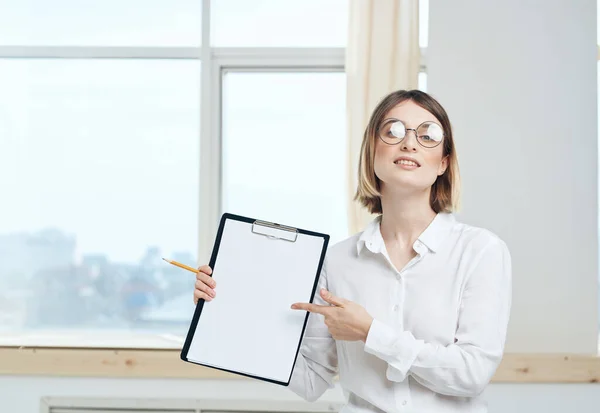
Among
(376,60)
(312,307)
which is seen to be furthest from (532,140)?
(312,307)

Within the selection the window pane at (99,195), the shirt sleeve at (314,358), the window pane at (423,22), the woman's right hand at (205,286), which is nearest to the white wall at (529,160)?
the window pane at (423,22)

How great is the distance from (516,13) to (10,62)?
2104 millimetres

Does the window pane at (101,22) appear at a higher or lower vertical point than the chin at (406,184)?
higher

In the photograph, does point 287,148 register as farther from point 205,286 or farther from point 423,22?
point 205,286

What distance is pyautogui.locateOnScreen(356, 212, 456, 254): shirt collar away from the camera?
1.44 meters

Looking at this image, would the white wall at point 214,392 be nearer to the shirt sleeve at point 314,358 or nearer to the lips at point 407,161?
the shirt sleeve at point 314,358

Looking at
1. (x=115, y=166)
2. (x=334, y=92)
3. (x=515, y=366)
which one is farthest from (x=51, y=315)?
(x=515, y=366)

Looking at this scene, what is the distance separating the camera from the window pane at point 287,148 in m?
2.78

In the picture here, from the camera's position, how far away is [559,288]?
2523 mm

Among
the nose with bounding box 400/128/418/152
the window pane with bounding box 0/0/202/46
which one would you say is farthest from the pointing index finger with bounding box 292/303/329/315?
the window pane with bounding box 0/0/202/46

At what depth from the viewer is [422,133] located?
1.42m

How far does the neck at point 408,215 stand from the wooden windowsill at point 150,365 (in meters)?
1.23

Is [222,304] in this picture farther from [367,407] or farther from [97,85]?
[97,85]

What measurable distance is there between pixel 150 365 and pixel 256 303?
4.14ft
